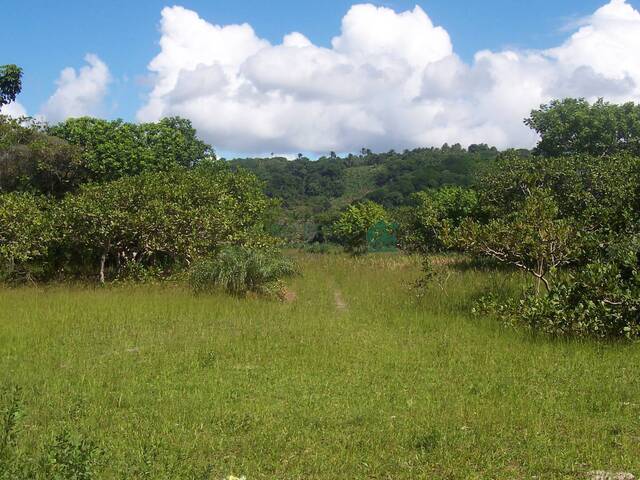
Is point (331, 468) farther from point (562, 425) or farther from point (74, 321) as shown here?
point (74, 321)

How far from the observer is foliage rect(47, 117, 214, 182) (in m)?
20.6

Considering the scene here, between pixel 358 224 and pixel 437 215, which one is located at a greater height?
pixel 437 215

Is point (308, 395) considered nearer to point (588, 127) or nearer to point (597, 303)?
point (597, 303)

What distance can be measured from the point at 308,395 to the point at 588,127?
88.5ft

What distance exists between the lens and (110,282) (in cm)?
1546

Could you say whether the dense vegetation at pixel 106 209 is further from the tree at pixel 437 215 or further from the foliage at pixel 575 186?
the tree at pixel 437 215

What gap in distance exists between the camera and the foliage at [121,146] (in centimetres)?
Result: 2056

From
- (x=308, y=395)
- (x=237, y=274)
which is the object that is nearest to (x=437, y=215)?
(x=237, y=274)

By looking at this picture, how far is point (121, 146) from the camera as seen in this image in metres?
20.9

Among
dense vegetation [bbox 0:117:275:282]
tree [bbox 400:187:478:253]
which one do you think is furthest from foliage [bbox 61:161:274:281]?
tree [bbox 400:187:478:253]

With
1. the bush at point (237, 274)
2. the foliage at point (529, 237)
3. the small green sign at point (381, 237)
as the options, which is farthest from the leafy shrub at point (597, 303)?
the small green sign at point (381, 237)

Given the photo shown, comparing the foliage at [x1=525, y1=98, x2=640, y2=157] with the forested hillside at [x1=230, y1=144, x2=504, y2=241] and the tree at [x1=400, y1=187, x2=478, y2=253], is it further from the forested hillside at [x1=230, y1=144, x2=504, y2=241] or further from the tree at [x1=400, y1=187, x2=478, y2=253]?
the forested hillside at [x1=230, y1=144, x2=504, y2=241]

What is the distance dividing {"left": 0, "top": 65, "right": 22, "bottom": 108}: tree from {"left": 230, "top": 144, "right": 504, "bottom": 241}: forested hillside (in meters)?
23.5

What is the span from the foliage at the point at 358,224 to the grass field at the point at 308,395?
20.2 m
